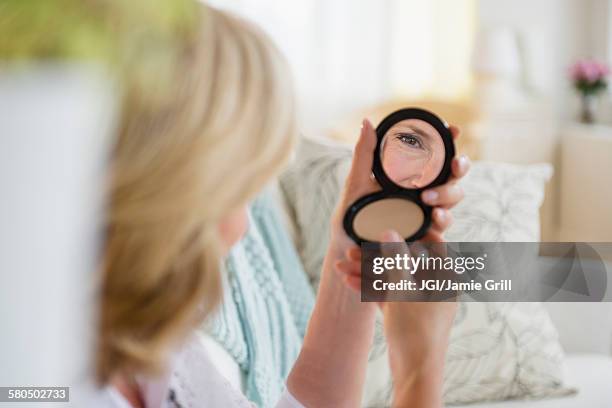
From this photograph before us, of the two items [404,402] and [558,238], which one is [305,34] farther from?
[404,402]

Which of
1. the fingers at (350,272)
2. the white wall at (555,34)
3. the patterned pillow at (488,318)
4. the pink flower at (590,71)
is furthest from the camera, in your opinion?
the white wall at (555,34)

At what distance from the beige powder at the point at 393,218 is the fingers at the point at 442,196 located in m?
0.01

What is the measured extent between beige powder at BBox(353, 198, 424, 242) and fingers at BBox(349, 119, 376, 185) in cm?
2

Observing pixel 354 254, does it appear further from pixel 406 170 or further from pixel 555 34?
pixel 555 34

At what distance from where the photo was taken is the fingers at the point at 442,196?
1.53ft

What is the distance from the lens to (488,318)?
26.2 inches

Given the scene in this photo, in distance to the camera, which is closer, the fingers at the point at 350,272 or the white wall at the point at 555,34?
the fingers at the point at 350,272

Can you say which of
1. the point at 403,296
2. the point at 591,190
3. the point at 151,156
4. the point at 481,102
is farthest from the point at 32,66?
the point at 481,102

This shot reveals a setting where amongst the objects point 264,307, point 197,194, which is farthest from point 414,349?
point 264,307

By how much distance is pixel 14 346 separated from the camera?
40 cm

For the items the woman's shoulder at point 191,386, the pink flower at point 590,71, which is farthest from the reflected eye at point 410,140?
the pink flower at point 590,71

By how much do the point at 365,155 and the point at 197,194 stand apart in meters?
0.14

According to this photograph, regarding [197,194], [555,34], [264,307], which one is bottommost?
[264,307]

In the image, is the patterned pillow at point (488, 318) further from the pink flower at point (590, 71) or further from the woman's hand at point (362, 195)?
the pink flower at point (590, 71)
